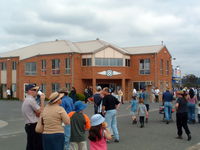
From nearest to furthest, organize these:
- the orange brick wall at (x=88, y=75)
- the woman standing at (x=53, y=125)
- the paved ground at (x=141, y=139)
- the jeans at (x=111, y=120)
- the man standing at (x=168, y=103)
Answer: the woman standing at (x=53, y=125) < the paved ground at (x=141, y=139) < the jeans at (x=111, y=120) < the man standing at (x=168, y=103) < the orange brick wall at (x=88, y=75)

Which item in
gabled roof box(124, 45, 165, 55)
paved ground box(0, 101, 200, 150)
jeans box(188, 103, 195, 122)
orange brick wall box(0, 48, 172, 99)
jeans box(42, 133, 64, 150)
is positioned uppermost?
gabled roof box(124, 45, 165, 55)

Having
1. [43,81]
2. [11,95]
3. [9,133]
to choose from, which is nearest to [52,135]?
[9,133]

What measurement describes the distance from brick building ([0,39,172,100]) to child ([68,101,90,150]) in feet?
105

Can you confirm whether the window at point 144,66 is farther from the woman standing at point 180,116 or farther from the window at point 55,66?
the woman standing at point 180,116

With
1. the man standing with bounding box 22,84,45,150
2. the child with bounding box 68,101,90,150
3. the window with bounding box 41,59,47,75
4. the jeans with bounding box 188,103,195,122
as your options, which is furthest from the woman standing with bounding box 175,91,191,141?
the window with bounding box 41,59,47,75

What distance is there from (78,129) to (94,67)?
107 ft

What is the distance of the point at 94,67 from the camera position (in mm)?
38656

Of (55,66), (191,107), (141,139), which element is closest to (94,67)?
(55,66)

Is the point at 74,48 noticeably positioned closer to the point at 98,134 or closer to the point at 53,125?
the point at 53,125

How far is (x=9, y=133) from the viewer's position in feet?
39.8

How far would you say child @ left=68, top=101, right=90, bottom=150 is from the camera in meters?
6.21

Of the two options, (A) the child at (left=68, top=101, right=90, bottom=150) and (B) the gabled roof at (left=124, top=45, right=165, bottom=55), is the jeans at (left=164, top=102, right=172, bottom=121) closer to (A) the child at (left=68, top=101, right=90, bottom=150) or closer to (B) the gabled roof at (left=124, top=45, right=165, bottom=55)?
(A) the child at (left=68, top=101, right=90, bottom=150)

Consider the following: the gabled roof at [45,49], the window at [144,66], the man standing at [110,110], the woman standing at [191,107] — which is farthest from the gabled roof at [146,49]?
the man standing at [110,110]

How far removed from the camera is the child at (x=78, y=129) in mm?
6215
